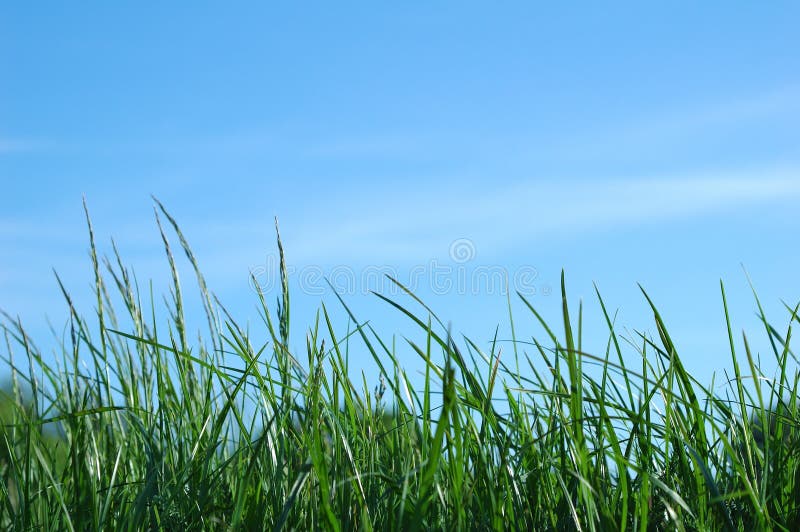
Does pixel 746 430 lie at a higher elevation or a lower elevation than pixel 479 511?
higher

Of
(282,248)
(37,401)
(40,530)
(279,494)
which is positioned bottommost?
(40,530)

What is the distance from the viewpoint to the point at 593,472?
4.80ft

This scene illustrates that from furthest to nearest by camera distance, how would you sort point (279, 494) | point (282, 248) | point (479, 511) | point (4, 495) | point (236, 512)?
point (282, 248)
point (4, 495)
point (279, 494)
point (479, 511)
point (236, 512)

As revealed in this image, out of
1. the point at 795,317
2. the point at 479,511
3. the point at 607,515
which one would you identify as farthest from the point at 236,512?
the point at 795,317

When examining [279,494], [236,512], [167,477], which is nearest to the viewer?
[236,512]

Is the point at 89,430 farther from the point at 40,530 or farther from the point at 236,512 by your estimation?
the point at 236,512

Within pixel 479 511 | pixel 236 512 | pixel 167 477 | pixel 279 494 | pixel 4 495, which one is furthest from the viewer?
pixel 4 495

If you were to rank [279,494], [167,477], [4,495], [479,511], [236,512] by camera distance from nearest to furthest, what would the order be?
1. [236,512]
2. [479,511]
3. [279,494]
4. [167,477]
5. [4,495]

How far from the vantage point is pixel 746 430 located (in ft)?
5.26

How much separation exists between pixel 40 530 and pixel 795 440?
1796 millimetres

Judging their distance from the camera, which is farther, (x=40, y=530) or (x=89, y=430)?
(x=89, y=430)

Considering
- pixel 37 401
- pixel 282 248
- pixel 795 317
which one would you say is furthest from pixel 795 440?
pixel 37 401

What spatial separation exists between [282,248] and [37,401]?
83 cm

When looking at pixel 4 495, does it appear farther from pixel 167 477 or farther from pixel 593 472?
pixel 593 472
